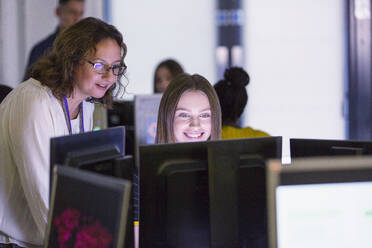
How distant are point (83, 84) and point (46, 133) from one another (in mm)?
289

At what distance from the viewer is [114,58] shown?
2.06 m

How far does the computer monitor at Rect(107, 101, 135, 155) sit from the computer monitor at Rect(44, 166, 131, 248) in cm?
237

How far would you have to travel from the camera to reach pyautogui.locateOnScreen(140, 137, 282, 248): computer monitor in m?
1.61

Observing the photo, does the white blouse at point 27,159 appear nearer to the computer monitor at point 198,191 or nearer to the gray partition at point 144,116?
the computer monitor at point 198,191

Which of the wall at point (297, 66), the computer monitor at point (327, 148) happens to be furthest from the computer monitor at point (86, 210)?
the wall at point (297, 66)

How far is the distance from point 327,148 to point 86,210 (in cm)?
85

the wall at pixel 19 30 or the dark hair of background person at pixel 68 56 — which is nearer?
the dark hair of background person at pixel 68 56

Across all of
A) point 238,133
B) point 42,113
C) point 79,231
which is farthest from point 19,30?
point 79,231

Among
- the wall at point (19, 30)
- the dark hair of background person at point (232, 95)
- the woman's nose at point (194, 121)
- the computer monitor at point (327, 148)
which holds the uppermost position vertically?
the wall at point (19, 30)

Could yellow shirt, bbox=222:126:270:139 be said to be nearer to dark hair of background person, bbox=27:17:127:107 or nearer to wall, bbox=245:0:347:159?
dark hair of background person, bbox=27:17:127:107

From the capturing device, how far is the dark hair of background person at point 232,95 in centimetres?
300

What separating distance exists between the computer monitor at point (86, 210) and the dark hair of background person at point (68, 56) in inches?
25.9

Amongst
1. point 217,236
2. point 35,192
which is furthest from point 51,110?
point 217,236

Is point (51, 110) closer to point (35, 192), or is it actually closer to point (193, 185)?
point (35, 192)
